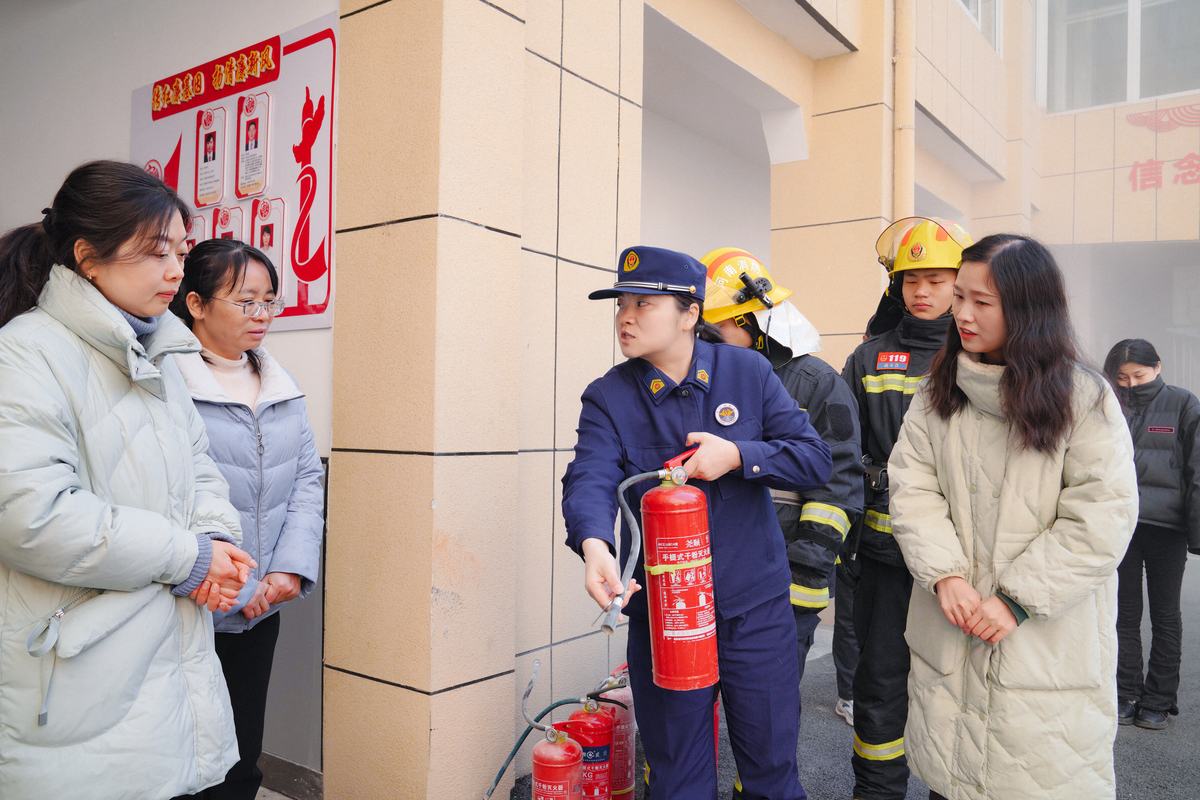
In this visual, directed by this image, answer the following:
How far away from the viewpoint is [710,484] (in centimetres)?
219

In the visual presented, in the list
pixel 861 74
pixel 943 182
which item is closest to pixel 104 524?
pixel 861 74

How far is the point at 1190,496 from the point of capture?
431cm

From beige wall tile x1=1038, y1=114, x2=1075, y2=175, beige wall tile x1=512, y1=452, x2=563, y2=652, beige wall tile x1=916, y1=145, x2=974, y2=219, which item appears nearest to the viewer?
beige wall tile x1=512, y1=452, x2=563, y2=652

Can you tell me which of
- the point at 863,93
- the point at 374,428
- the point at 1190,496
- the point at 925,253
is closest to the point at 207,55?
the point at 374,428

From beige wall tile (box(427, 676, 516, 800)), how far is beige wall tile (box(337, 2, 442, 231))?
5.44ft

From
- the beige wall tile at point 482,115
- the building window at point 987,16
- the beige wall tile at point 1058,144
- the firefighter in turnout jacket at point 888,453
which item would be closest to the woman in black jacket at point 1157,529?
the firefighter in turnout jacket at point 888,453

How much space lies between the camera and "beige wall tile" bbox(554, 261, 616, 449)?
3467mm

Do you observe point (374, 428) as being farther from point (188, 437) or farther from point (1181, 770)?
point (1181, 770)

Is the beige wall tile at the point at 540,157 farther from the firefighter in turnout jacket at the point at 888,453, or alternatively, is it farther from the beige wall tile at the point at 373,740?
the beige wall tile at the point at 373,740

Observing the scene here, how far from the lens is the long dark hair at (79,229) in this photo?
1.70 metres

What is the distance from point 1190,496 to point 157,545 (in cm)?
491

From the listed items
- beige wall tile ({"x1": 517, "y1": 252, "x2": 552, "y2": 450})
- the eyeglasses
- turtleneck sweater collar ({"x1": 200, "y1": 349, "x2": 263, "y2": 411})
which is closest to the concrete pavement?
beige wall tile ({"x1": 517, "y1": 252, "x2": 552, "y2": 450})

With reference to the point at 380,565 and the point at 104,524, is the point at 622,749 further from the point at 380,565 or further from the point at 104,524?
the point at 104,524

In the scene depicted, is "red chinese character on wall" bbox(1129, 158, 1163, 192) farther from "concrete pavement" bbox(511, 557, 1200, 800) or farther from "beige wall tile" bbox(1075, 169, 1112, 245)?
"concrete pavement" bbox(511, 557, 1200, 800)
